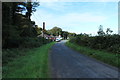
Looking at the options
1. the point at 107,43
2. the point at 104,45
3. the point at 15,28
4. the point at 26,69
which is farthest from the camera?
the point at 15,28

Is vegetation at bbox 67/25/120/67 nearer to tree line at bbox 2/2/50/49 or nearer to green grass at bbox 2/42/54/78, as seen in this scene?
green grass at bbox 2/42/54/78

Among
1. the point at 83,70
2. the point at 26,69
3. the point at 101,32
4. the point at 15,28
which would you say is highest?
the point at 15,28

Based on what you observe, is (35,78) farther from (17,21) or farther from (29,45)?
(17,21)

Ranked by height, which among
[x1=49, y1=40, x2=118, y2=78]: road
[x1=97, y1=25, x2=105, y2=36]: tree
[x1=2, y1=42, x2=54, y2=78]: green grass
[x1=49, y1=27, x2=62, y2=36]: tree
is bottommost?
[x1=49, y1=40, x2=118, y2=78]: road

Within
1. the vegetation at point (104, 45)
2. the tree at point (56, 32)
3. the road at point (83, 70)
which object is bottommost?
the road at point (83, 70)

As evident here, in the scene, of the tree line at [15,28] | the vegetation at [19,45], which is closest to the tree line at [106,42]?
the vegetation at [19,45]

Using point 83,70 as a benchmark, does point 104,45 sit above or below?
above

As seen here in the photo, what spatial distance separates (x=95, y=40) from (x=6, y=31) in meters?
13.0

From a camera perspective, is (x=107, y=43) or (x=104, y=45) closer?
(x=107, y=43)

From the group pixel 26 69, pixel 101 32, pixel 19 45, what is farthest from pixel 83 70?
pixel 19 45

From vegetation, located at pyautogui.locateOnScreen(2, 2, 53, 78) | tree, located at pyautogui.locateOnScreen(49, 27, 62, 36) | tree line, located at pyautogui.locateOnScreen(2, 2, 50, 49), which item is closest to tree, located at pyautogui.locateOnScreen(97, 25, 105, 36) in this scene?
vegetation, located at pyautogui.locateOnScreen(2, 2, 53, 78)

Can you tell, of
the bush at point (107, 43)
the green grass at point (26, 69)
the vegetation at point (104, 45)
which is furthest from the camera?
the bush at point (107, 43)

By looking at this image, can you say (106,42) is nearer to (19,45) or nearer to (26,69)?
(26,69)

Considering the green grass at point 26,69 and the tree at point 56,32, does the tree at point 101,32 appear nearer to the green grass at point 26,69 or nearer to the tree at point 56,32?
the green grass at point 26,69
